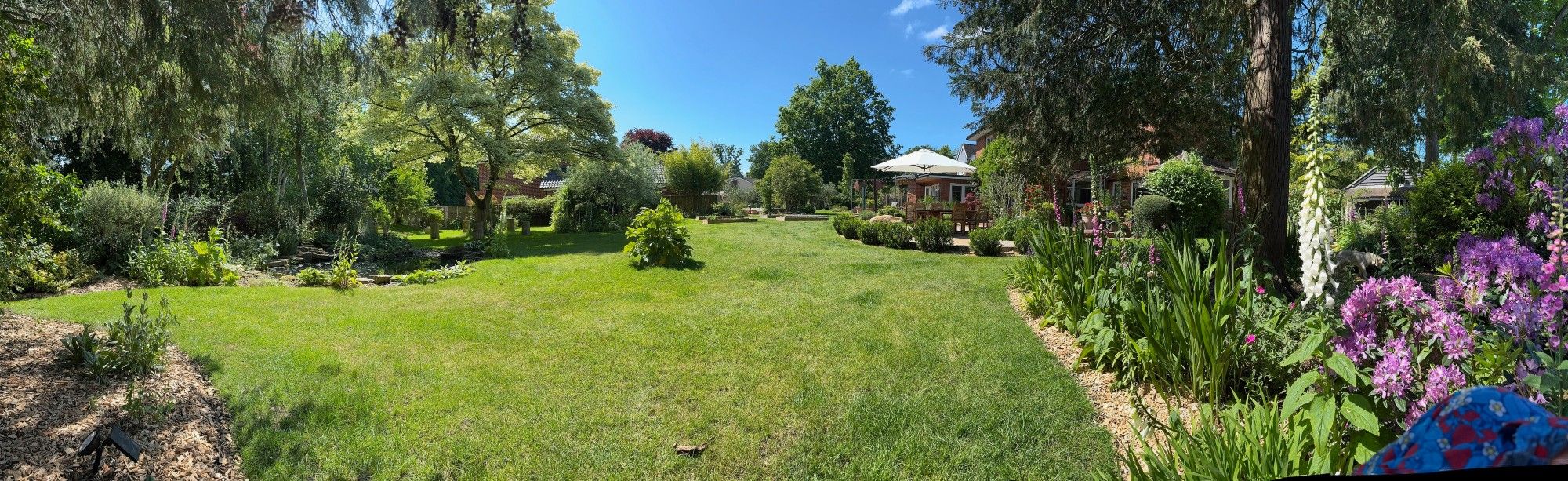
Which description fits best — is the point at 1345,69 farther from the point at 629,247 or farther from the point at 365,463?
the point at 365,463

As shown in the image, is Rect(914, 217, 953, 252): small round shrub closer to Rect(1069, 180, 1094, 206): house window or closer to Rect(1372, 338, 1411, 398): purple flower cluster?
Rect(1372, 338, 1411, 398): purple flower cluster

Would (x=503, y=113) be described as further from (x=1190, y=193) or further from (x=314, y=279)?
(x=1190, y=193)

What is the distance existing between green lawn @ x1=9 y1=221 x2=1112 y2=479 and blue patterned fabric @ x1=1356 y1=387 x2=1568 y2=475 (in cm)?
217

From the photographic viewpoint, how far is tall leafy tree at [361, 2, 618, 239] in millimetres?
13555

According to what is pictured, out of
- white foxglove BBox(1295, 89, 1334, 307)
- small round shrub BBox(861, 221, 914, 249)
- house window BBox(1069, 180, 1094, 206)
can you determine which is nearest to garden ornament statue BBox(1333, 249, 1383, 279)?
white foxglove BBox(1295, 89, 1334, 307)

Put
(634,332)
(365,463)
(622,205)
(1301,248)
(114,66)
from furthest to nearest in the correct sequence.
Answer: (622,205) < (634,332) < (114,66) < (365,463) < (1301,248)

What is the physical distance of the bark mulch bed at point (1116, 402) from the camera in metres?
2.89

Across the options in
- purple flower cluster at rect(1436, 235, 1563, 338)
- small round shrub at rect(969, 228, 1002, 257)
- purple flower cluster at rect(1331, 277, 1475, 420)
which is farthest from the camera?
small round shrub at rect(969, 228, 1002, 257)

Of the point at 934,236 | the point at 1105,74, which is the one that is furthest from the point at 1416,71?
the point at 934,236

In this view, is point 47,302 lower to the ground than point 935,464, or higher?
higher

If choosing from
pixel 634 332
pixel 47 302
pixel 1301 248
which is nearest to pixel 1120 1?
pixel 1301 248

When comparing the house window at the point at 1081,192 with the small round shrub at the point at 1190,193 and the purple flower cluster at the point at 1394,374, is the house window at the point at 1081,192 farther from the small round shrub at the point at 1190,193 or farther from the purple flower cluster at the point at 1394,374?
the purple flower cluster at the point at 1394,374

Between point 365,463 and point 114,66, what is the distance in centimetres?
324

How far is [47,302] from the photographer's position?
5164 mm
